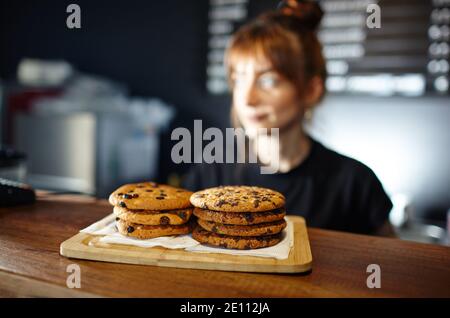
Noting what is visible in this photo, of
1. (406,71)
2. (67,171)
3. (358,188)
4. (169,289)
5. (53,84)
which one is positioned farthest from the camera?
(53,84)

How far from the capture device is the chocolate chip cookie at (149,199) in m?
0.86

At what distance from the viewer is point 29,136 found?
3303 mm

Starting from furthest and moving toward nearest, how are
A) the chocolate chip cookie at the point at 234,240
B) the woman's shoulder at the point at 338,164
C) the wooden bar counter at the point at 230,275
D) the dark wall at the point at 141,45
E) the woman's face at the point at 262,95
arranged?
the dark wall at the point at 141,45
the woman's shoulder at the point at 338,164
the woman's face at the point at 262,95
the chocolate chip cookie at the point at 234,240
the wooden bar counter at the point at 230,275

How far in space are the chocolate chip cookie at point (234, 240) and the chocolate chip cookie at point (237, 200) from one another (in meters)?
0.05

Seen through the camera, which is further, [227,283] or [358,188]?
[358,188]

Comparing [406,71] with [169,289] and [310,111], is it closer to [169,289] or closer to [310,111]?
[310,111]

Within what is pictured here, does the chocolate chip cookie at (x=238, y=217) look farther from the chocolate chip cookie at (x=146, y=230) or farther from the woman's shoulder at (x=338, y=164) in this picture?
the woman's shoulder at (x=338, y=164)

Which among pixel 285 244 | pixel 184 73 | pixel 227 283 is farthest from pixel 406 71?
pixel 227 283

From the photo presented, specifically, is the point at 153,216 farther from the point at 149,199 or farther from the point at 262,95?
the point at 262,95

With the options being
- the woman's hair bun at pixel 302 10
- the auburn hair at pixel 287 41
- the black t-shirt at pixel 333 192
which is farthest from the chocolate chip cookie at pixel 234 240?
the woman's hair bun at pixel 302 10

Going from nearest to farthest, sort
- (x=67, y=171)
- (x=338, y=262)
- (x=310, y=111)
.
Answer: (x=338, y=262) < (x=310, y=111) < (x=67, y=171)

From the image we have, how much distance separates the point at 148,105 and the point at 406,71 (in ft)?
6.11

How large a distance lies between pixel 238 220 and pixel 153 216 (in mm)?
178

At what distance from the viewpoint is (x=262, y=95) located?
1.56 metres
